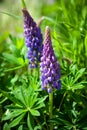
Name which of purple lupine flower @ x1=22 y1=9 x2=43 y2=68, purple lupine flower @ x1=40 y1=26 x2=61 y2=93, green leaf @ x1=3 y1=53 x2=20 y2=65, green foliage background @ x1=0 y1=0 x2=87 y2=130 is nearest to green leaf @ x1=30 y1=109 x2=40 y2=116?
green foliage background @ x1=0 y1=0 x2=87 y2=130

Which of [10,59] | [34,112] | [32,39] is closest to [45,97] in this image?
[34,112]

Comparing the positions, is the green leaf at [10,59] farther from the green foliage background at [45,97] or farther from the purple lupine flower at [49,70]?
the purple lupine flower at [49,70]

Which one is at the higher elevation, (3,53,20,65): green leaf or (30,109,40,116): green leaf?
(3,53,20,65): green leaf

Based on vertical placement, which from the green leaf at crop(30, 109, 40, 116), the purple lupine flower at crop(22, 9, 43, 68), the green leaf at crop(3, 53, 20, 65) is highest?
the purple lupine flower at crop(22, 9, 43, 68)

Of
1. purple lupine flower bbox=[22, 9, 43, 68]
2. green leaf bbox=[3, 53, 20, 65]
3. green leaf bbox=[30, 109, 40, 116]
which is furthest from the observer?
green leaf bbox=[3, 53, 20, 65]

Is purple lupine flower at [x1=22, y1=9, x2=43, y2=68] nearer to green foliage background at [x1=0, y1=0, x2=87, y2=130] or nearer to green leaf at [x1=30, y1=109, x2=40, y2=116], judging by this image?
green foliage background at [x1=0, y1=0, x2=87, y2=130]

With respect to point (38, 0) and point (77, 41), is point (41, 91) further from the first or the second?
point (38, 0)

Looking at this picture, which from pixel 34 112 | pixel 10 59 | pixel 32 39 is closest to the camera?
pixel 34 112

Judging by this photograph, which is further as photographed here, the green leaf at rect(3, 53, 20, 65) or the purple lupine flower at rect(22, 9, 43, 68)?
the green leaf at rect(3, 53, 20, 65)

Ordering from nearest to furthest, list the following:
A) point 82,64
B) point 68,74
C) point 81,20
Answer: point 68,74, point 82,64, point 81,20

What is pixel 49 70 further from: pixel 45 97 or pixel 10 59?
pixel 10 59

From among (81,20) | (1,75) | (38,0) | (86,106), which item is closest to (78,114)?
(86,106)
